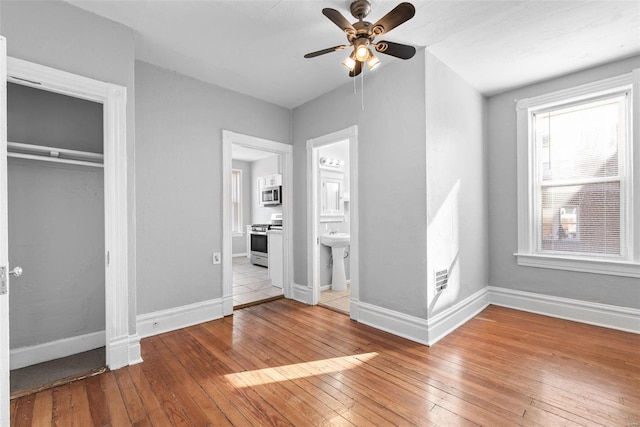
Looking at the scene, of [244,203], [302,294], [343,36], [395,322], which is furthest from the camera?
[244,203]

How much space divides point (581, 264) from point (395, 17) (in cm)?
327

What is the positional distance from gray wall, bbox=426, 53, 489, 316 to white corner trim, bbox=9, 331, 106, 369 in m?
3.09

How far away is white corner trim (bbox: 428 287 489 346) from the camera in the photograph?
276 centimetres

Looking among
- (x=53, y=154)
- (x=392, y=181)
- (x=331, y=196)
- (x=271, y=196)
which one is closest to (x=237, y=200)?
(x=271, y=196)

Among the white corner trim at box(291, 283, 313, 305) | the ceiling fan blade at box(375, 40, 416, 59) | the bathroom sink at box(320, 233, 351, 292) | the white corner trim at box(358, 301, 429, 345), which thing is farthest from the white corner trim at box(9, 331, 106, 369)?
the ceiling fan blade at box(375, 40, 416, 59)

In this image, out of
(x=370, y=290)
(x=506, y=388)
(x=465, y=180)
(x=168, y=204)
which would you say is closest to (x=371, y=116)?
(x=465, y=180)

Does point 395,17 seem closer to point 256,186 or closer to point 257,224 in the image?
point 257,224

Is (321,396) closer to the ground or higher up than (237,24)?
closer to the ground

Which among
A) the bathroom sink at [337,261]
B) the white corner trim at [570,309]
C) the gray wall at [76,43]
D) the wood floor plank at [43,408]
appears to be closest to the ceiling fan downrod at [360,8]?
the gray wall at [76,43]

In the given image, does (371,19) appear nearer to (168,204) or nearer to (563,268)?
(168,204)

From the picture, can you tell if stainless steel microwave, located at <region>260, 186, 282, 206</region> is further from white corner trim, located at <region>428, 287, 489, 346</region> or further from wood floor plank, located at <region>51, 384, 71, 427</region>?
wood floor plank, located at <region>51, 384, 71, 427</region>

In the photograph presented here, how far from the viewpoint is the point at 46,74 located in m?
2.00

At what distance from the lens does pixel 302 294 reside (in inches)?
160

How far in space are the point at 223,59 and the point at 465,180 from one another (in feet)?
9.56
